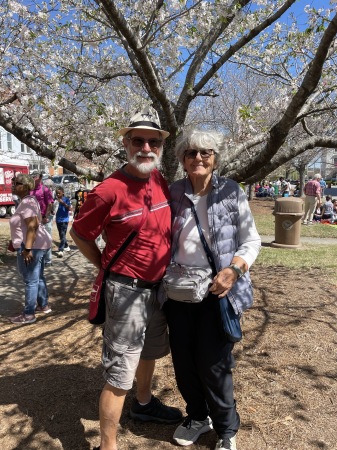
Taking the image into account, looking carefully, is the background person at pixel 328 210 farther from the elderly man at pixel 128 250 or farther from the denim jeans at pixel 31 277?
the elderly man at pixel 128 250

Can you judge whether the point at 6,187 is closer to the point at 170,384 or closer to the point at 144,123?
the point at 170,384

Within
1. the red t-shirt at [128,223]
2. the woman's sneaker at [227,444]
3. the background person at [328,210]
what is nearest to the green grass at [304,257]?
the woman's sneaker at [227,444]

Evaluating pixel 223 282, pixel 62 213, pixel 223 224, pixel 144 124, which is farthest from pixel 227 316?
pixel 62 213

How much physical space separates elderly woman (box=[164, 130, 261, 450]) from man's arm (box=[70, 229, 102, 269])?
505mm

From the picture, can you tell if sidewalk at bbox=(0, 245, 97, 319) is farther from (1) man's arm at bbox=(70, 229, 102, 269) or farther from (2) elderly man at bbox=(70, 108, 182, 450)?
(2) elderly man at bbox=(70, 108, 182, 450)

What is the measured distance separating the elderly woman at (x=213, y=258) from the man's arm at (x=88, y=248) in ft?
1.66

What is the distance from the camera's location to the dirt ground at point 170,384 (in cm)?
258

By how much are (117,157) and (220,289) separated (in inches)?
130

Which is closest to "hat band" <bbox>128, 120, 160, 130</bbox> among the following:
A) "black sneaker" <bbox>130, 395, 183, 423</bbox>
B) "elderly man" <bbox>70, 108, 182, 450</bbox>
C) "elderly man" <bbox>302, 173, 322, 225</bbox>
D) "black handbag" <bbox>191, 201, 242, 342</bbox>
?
"elderly man" <bbox>70, 108, 182, 450</bbox>

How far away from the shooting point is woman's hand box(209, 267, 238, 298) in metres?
2.15

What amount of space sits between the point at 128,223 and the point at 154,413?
145 cm

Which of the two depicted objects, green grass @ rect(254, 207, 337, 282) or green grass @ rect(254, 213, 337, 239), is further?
green grass @ rect(254, 213, 337, 239)

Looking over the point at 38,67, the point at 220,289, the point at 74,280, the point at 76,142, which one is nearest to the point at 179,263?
the point at 220,289

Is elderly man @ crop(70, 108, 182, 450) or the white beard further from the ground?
the white beard
